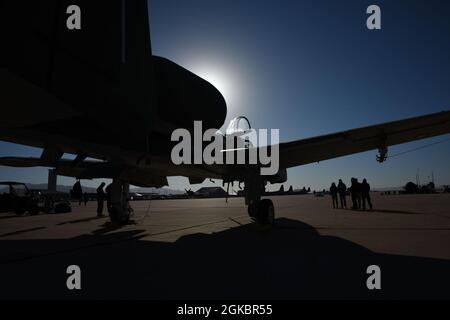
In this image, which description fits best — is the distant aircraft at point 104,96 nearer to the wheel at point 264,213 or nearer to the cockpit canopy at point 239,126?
the wheel at point 264,213

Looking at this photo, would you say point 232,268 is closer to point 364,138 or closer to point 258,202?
Result: point 258,202

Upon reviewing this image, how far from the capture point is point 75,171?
33.2 ft

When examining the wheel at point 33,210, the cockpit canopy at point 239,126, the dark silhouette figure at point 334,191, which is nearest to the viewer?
the cockpit canopy at point 239,126

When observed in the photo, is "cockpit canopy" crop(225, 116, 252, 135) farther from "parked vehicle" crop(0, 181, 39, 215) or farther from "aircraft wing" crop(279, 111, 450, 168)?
"parked vehicle" crop(0, 181, 39, 215)

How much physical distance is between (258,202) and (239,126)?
125 inches

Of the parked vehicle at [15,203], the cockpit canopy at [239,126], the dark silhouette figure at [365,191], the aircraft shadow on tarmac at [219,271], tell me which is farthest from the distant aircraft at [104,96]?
the parked vehicle at [15,203]

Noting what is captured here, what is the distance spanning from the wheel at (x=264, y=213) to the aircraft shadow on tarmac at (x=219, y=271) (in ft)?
8.61

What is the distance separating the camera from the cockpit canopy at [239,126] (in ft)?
34.6

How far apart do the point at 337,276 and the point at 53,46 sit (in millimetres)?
3895

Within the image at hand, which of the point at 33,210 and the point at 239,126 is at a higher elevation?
the point at 239,126

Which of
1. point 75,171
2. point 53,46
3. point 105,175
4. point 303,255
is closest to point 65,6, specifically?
point 53,46

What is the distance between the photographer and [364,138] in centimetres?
797

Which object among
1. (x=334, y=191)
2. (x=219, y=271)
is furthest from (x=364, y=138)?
(x=334, y=191)
